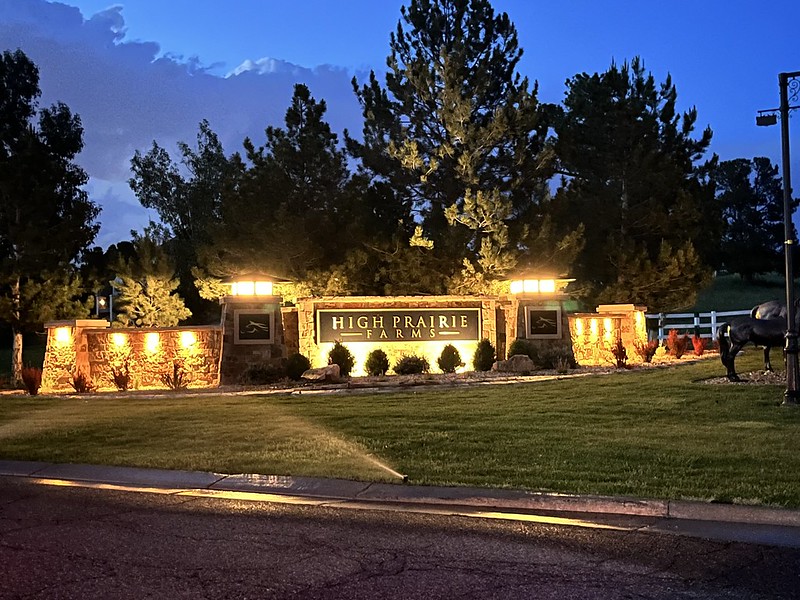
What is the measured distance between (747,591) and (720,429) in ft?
21.3

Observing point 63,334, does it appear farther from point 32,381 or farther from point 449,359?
point 449,359

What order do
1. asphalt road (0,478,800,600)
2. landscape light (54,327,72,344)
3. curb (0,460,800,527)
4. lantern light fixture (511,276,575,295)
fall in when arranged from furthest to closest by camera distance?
lantern light fixture (511,276,575,295), landscape light (54,327,72,344), curb (0,460,800,527), asphalt road (0,478,800,600)

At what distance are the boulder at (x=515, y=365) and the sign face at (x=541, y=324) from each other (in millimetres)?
1644

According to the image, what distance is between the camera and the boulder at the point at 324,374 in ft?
64.7

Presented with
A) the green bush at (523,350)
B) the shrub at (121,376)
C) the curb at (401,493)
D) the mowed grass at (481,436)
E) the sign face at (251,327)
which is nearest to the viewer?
the curb at (401,493)

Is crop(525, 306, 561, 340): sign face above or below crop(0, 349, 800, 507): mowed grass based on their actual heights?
above

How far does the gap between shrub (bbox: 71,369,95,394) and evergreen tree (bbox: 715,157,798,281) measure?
41469 millimetres

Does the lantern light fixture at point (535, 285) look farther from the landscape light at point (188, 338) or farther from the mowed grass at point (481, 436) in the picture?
the landscape light at point (188, 338)

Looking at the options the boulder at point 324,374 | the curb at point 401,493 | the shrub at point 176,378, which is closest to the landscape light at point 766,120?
the curb at point 401,493

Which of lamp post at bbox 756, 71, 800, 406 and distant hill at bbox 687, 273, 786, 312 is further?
distant hill at bbox 687, 273, 786, 312

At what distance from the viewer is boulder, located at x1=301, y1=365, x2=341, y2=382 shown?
19.7 metres

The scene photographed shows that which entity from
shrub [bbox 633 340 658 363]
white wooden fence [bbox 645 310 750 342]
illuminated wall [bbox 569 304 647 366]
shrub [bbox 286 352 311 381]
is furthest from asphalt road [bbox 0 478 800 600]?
white wooden fence [bbox 645 310 750 342]

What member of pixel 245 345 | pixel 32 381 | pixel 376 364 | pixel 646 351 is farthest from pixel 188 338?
pixel 646 351

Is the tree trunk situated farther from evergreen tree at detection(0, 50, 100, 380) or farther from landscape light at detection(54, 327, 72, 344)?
landscape light at detection(54, 327, 72, 344)
